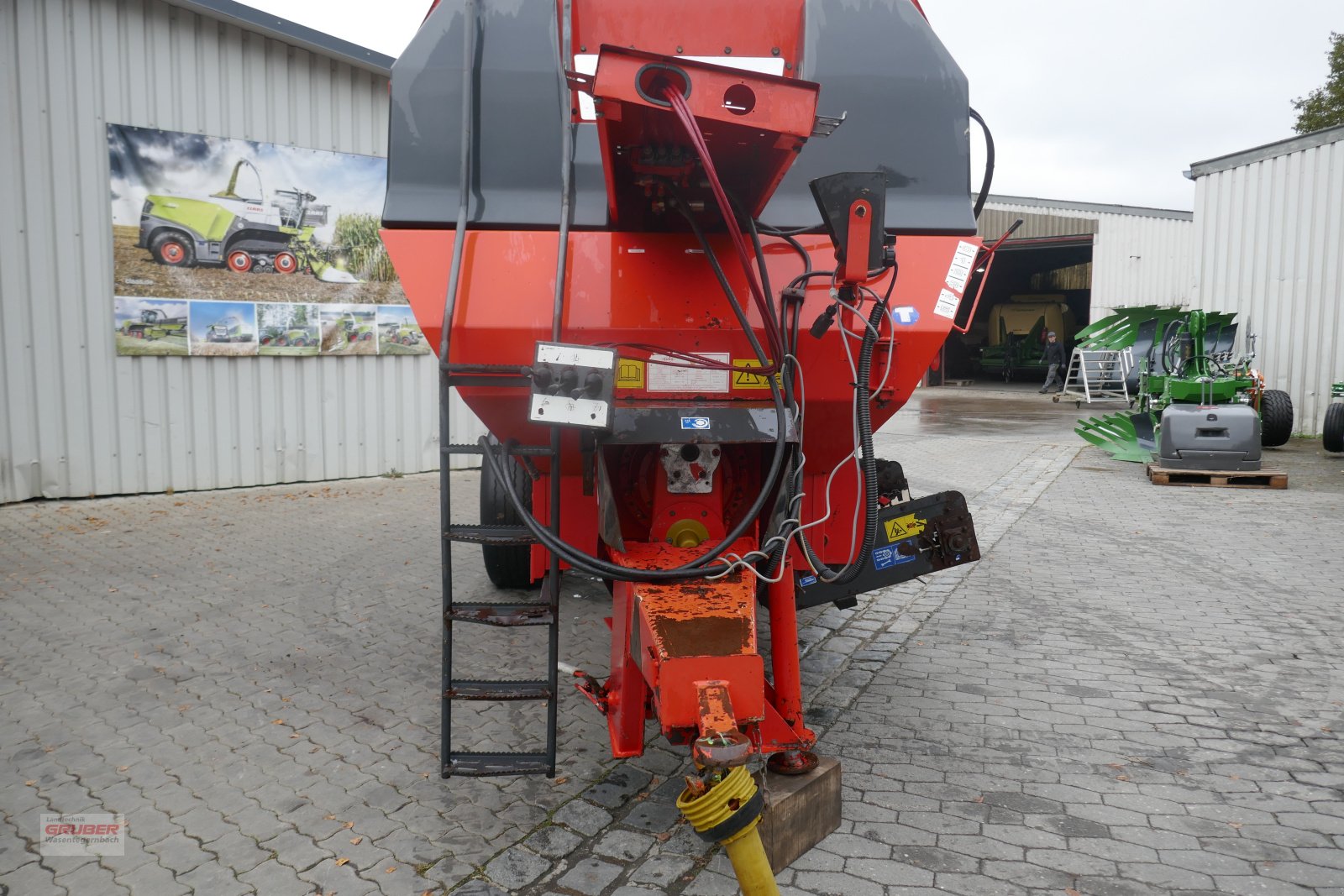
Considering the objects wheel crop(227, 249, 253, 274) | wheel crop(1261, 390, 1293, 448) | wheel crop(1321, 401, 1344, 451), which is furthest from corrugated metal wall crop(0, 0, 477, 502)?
wheel crop(1321, 401, 1344, 451)

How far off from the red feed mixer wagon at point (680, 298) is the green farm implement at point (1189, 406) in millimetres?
7475

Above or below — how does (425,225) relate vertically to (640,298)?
above

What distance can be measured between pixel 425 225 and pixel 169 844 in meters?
2.13

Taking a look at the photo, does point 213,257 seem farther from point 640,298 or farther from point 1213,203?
point 1213,203

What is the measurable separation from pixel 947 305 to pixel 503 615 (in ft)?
6.15

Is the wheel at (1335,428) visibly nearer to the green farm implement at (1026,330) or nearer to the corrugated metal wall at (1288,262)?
the corrugated metal wall at (1288,262)

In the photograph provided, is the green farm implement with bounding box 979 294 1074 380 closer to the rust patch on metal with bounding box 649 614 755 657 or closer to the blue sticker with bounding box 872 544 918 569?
the blue sticker with bounding box 872 544 918 569

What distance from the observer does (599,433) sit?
9.31ft

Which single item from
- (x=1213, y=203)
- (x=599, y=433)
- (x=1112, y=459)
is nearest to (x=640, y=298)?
(x=599, y=433)

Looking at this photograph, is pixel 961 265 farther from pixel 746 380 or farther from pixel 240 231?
pixel 240 231

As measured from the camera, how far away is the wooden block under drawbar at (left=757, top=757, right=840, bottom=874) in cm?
266

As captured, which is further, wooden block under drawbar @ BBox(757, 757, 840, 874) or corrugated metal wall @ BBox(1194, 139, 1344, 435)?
corrugated metal wall @ BBox(1194, 139, 1344, 435)

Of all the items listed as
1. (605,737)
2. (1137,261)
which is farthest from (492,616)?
(1137,261)
